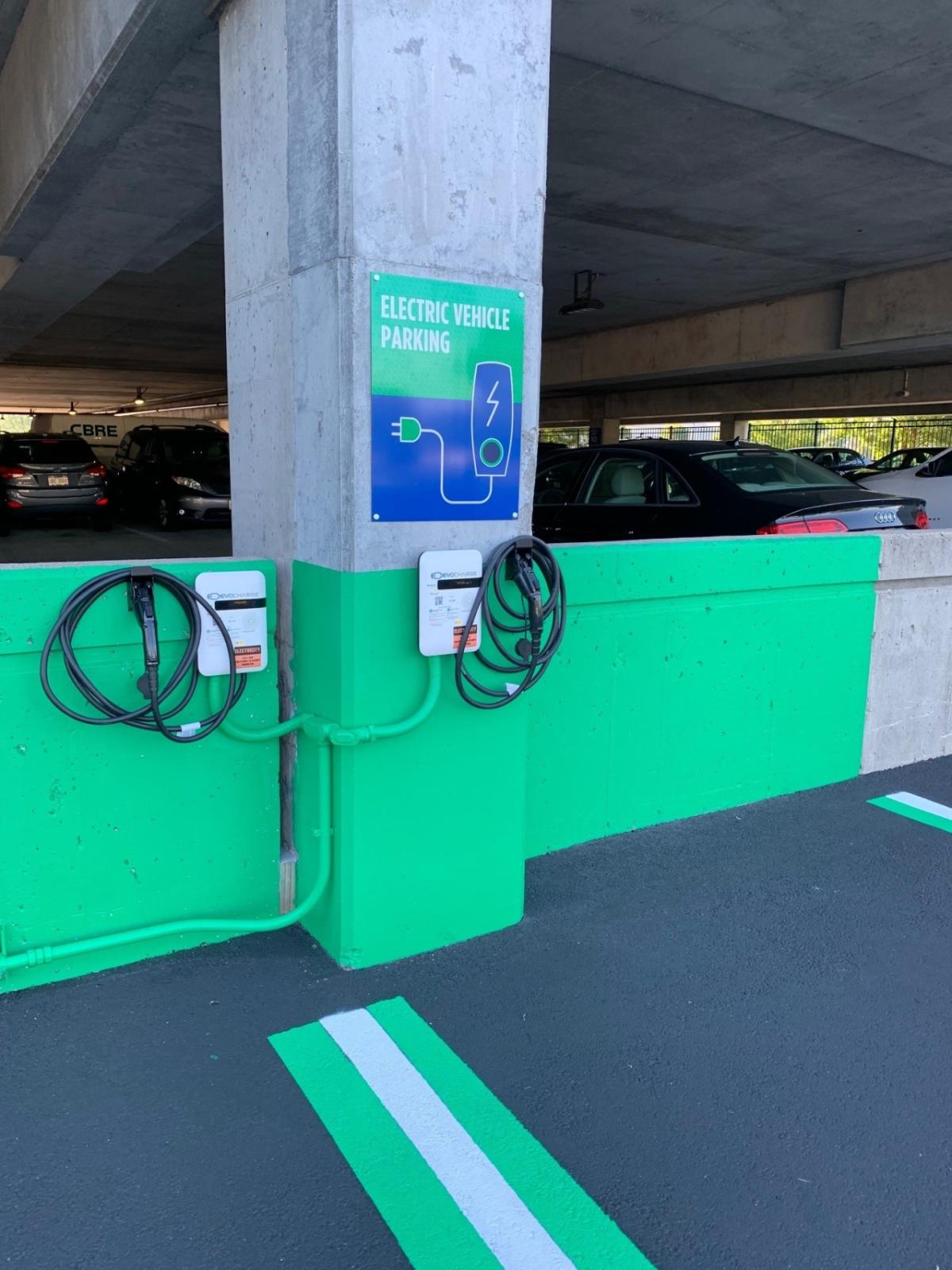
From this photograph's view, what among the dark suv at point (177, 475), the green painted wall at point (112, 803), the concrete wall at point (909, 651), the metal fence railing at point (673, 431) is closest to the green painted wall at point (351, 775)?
the green painted wall at point (112, 803)

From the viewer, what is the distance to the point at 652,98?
285 inches

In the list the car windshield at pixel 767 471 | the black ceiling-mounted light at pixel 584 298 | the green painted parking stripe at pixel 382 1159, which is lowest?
the green painted parking stripe at pixel 382 1159

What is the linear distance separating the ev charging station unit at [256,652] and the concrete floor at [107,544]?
7.85m

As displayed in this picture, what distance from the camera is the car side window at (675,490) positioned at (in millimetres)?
6746

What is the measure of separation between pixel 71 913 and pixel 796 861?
9.38ft

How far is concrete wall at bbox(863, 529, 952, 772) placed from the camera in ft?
16.5

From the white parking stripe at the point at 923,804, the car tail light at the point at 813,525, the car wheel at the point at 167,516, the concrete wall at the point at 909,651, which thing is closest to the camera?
the white parking stripe at the point at 923,804

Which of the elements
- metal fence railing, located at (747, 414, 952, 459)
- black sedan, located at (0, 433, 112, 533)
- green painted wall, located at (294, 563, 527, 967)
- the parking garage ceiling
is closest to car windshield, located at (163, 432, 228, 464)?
black sedan, located at (0, 433, 112, 533)

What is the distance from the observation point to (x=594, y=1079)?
2.67 metres

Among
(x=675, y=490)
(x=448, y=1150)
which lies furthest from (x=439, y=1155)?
(x=675, y=490)

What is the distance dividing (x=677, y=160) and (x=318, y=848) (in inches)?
305

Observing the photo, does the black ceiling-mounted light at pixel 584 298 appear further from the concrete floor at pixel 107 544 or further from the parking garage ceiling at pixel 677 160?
the concrete floor at pixel 107 544

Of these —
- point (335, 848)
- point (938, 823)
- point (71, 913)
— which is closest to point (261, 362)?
point (335, 848)

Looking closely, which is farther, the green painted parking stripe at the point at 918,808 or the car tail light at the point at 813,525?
the car tail light at the point at 813,525
